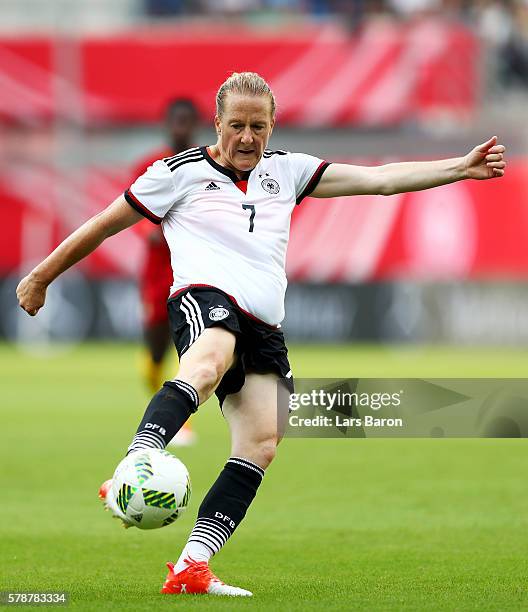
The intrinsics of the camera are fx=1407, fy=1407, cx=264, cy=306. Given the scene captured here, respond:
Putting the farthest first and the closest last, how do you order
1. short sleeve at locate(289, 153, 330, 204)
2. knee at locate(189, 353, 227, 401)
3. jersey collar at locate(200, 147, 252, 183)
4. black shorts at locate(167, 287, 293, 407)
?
short sleeve at locate(289, 153, 330, 204), jersey collar at locate(200, 147, 252, 183), black shorts at locate(167, 287, 293, 407), knee at locate(189, 353, 227, 401)

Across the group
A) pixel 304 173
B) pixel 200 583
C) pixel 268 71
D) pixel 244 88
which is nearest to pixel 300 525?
pixel 200 583

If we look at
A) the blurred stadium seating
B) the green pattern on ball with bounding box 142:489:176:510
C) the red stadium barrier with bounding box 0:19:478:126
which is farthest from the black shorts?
the red stadium barrier with bounding box 0:19:478:126

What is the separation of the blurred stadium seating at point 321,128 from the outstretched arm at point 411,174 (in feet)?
54.3

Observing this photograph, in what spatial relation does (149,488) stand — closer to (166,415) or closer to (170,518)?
(170,518)

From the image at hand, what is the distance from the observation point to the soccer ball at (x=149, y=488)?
5.15 meters

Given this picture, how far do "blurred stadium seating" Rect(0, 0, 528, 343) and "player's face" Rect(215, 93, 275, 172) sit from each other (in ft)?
55.4

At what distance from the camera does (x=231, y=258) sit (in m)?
5.91

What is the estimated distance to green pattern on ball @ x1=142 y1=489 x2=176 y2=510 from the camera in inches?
203

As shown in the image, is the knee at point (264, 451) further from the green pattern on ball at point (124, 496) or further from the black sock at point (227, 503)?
the green pattern on ball at point (124, 496)

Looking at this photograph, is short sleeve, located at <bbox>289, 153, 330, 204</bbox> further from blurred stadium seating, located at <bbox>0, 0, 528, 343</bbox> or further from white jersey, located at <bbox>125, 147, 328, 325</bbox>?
blurred stadium seating, located at <bbox>0, 0, 528, 343</bbox>

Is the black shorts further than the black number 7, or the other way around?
the black number 7

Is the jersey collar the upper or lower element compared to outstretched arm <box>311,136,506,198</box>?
lower

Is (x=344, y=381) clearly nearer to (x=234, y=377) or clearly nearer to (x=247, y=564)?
(x=234, y=377)

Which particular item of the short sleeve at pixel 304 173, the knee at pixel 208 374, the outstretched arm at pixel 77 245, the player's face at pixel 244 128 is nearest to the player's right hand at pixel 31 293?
the outstretched arm at pixel 77 245
